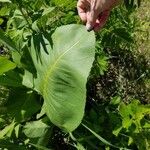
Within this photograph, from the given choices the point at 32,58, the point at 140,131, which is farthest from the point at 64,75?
the point at 140,131

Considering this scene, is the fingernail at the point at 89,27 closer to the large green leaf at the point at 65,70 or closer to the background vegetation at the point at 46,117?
the large green leaf at the point at 65,70

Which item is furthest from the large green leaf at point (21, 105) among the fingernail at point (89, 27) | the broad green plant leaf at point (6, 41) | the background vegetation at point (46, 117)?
the fingernail at point (89, 27)

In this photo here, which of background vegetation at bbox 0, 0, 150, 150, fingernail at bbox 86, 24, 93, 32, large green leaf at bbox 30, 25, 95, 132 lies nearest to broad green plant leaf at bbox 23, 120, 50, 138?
background vegetation at bbox 0, 0, 150, 150

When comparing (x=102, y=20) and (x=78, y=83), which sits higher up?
(x=102, y=20)

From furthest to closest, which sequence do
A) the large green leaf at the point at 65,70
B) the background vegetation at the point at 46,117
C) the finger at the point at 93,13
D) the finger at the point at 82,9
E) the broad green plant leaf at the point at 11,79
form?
the broad green plant leaf at the point at 11,79 → the background vegetation at the point at 46,117 → the large green leaf at the point at 65,70 → the finger at the point at 82,9 → the finger at the point at 93,13

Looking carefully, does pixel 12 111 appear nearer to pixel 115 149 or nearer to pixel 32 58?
pixel 32 58

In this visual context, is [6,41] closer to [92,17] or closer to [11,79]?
[11,79]

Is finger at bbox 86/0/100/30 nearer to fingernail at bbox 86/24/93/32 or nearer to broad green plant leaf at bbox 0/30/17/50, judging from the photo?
fingernail at bbox 86/24/93/32

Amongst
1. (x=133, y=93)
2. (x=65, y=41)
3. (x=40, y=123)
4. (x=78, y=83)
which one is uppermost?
(x=65, y=41)
